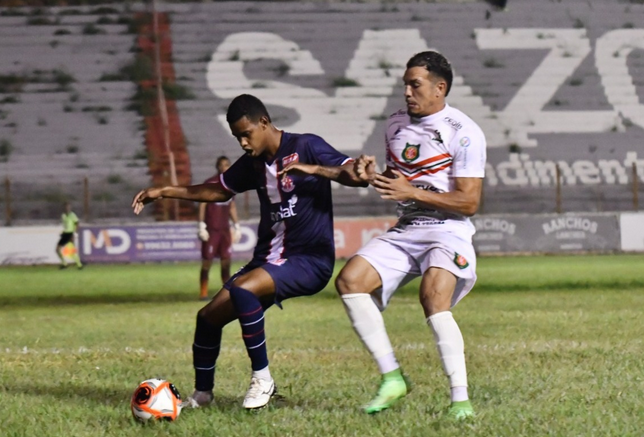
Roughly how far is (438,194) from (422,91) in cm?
55

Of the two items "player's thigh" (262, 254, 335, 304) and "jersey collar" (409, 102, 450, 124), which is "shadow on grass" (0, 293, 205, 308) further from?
"jersey collar" (409, 102, 450, 124)

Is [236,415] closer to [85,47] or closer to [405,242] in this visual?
[405,242]

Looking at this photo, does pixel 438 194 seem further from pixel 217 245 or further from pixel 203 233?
pixel 217 245

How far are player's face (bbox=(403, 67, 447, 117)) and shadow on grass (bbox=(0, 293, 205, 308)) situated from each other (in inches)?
371

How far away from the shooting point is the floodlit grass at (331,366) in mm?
4910

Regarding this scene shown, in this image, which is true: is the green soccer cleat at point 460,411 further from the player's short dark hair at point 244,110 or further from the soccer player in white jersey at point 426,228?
the player's short dark hair at point 244,110

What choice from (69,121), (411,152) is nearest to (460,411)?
(411,152)

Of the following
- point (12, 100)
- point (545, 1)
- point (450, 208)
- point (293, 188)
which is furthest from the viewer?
point (545, 1)

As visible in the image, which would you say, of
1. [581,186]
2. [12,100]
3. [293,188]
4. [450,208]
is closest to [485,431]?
[450,208]

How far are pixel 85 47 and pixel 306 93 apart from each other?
7.24 m

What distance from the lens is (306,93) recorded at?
3250cm

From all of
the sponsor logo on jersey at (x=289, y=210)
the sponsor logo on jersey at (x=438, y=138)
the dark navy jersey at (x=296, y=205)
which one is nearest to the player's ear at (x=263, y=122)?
the dark navy jersey at (x=296, y=205)

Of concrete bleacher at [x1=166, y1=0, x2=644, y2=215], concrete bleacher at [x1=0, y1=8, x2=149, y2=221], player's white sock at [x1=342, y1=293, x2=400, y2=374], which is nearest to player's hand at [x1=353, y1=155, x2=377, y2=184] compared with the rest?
player's white sock at [x1=342, y1=293, x2=400, y2=374]

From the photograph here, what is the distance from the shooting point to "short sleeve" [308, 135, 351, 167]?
5.35 metres
